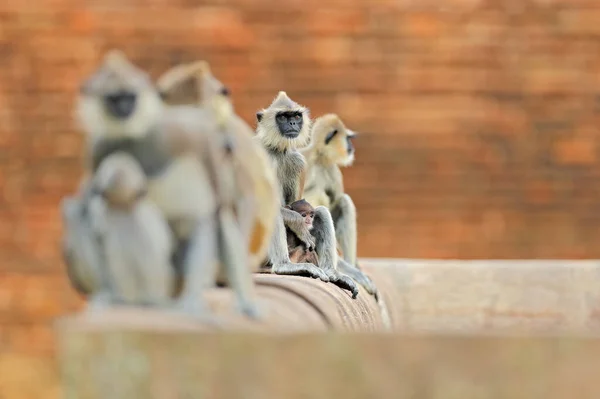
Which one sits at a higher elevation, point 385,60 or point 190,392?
point 385,60

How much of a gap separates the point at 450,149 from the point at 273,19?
2.06 meters

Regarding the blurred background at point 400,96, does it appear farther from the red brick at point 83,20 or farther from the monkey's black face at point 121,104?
the monkey's black face at point 121,104

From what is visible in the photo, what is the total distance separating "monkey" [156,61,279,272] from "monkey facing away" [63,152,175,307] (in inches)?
18.3

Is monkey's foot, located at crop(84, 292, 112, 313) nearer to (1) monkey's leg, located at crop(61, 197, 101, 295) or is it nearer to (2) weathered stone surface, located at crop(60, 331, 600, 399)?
(1) monkey's leg, located at crop(61, 197, 101, 295)

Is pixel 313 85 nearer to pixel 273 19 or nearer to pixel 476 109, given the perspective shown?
pixel 273 19

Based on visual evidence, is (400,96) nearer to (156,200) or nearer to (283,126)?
(283,126)

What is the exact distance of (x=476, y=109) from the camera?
484 inches

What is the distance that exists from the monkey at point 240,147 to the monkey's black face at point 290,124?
2.32m

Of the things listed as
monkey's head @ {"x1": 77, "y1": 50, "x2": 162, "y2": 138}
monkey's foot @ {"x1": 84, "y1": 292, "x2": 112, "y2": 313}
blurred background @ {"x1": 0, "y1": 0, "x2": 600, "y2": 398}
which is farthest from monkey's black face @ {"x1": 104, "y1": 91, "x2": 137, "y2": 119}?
blurred background @ {"x1": 0, "y1": 0, "x2": 600, "y2": 398}

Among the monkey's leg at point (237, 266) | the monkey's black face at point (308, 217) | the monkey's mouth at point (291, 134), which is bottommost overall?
the monkey's leg at point (237, 266)

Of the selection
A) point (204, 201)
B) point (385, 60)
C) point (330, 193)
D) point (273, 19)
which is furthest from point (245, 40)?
point (204, 201)

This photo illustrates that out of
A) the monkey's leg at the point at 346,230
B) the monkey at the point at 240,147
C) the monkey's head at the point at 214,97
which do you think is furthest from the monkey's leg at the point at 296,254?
the monkey's head at the point at 214,97

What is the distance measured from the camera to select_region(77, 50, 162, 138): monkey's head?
13.8ft

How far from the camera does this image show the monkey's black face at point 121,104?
4199 millimetres
